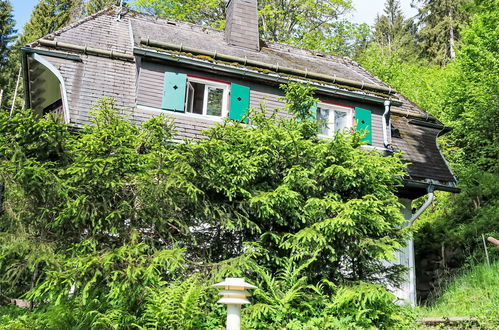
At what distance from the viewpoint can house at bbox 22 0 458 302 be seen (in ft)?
33.8

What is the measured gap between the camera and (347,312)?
6207 mm

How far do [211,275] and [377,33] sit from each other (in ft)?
127

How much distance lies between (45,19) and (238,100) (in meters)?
24.5

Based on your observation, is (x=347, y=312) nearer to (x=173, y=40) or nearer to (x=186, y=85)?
(x=186, y=85)

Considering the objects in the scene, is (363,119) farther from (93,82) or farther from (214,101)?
(93,82)

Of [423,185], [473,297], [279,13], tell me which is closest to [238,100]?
[423,185]

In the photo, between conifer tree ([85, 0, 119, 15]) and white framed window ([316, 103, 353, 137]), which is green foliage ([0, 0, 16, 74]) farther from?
white framed window ([316, 103, 353, 137])

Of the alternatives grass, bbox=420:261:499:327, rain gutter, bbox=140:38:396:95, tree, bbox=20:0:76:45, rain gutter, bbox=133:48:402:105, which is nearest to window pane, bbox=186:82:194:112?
rain gutter, bbox=133:48:402:105

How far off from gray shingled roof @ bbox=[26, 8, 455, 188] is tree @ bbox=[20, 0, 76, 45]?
18.8m

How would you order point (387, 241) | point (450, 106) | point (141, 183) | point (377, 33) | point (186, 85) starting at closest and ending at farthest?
point (141, 183), point (387, 241), point (186, 85), point (450, 106), point (377, 33)

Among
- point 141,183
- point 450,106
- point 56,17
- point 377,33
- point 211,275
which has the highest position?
point 377,33

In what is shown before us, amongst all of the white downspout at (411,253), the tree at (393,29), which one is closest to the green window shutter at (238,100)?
the white downspout at (411,253)

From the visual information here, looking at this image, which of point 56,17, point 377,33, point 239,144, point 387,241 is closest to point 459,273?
point 387,241

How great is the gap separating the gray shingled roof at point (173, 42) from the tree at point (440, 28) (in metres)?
19.8
